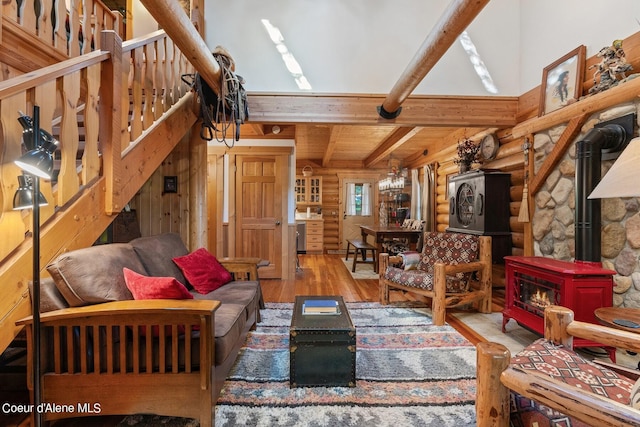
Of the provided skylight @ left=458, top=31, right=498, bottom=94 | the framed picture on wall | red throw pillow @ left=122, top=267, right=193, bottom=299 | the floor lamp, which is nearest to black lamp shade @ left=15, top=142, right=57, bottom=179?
the floor lamp

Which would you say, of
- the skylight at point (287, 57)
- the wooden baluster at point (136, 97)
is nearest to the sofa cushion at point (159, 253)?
the wooden baluster at point (136, 97)

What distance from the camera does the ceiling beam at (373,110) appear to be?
11.7 ft

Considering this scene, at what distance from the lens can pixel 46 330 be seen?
4.74ft

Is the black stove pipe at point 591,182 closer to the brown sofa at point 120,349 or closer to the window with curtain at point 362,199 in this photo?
the brown sofa at point 120,349

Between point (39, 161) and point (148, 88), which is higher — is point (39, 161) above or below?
below

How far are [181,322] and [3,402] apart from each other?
3.87 ft

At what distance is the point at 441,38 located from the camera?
76.2 inches

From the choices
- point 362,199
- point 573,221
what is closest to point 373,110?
point 573,221

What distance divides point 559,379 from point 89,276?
1.99 m

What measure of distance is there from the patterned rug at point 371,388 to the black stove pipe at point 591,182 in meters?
1.18

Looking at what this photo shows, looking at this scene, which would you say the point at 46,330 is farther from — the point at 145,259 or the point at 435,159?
the point at 435,159

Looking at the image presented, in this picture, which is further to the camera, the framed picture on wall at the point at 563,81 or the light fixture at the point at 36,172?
the framed picture on wall at the point at 563,81

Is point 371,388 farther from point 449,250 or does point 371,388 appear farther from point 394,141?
point 394,141

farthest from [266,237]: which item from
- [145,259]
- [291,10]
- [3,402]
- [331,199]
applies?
[331,199]
